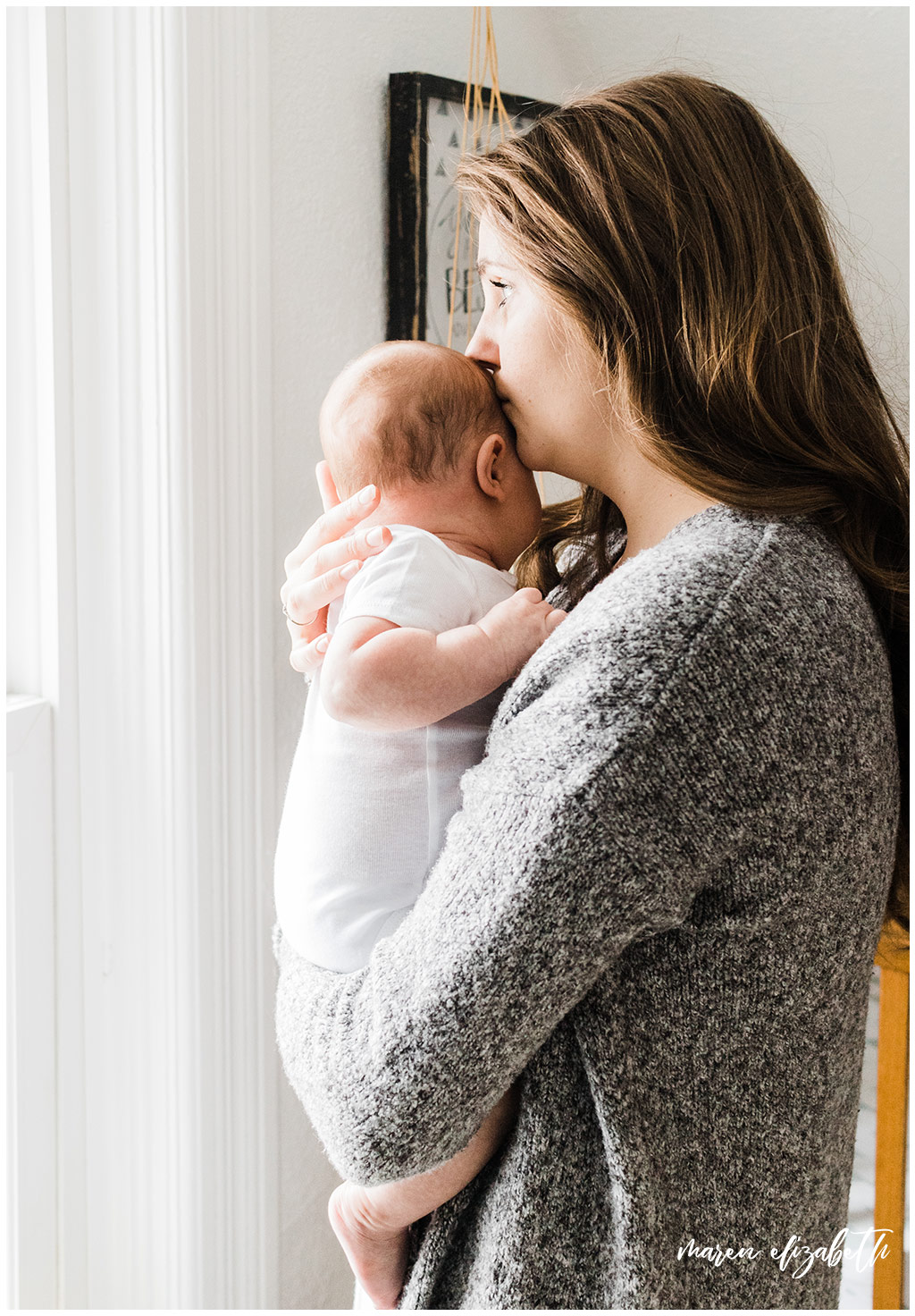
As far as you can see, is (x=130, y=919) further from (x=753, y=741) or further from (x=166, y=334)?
(x=753, y=741)

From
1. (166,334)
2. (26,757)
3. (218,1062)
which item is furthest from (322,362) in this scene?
(218,1062)

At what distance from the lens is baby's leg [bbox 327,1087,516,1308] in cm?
78

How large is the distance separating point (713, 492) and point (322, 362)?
0.75m

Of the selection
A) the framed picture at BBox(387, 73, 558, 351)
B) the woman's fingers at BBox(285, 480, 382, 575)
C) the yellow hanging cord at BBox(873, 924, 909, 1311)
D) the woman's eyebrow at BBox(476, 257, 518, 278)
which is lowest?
the yellow hanging cord at BBox(873, 924, 909, 1311)

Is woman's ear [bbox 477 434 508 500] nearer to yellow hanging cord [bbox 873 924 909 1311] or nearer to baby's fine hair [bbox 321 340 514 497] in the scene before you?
baby's fine hair [bbox 321 340 514 497]

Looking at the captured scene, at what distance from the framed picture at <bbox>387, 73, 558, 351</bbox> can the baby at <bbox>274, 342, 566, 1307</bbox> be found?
1.90 feet

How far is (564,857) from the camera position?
0.65 m

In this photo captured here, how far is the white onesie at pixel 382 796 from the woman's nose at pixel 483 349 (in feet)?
0.64

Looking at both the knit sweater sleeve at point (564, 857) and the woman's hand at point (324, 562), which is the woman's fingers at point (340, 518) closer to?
the woman's hand at point (324, 562)

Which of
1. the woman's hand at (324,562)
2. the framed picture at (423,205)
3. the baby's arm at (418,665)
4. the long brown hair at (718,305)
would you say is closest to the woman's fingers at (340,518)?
the woman's hand at (324,562)

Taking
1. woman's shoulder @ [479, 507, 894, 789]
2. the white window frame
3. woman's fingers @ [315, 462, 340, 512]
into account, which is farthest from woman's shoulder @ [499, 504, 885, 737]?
the white window frame

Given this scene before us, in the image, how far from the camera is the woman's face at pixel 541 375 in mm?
875

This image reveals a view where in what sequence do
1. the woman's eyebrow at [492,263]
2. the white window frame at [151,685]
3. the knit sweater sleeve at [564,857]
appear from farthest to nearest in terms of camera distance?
the white window frame at [151,685] < the woman's eyebrow at [492,263] < the knit sweater sleeve at [564,857]

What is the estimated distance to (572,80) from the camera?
5.83 feet
